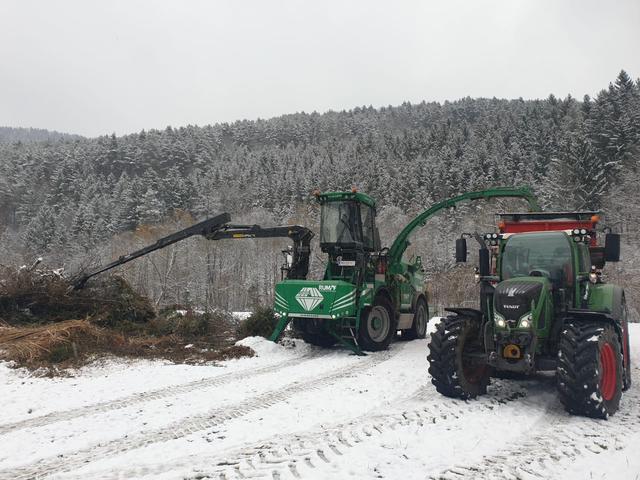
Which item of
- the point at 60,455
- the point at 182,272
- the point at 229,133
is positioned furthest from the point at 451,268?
the point at 229,133

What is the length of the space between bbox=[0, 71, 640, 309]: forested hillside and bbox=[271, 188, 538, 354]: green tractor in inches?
525

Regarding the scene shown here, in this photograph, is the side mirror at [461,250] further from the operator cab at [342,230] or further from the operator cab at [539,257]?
the operator cab at [342,230]

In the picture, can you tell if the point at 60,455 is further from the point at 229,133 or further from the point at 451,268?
the point at 229,133

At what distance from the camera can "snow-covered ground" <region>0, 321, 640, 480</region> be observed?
15.6 ft

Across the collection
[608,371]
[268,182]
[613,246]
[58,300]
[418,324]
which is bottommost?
[418,324]

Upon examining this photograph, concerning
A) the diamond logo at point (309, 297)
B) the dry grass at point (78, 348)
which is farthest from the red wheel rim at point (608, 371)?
the dry grass at point (78, 348)

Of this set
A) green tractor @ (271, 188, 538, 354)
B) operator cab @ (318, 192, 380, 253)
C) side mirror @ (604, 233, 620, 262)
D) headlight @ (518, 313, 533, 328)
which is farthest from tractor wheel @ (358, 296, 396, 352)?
side mirror @ (604, 233, 620, 262)

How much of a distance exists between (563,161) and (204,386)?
40421 millimetres

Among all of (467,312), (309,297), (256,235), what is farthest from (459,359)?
(256,235)

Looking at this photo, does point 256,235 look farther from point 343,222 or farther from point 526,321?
point 526,321

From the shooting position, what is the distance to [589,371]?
6.07 metres

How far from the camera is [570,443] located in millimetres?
5418

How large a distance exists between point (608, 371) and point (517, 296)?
1.57 meters

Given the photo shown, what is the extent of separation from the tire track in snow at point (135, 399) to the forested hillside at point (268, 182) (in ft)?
53.9
